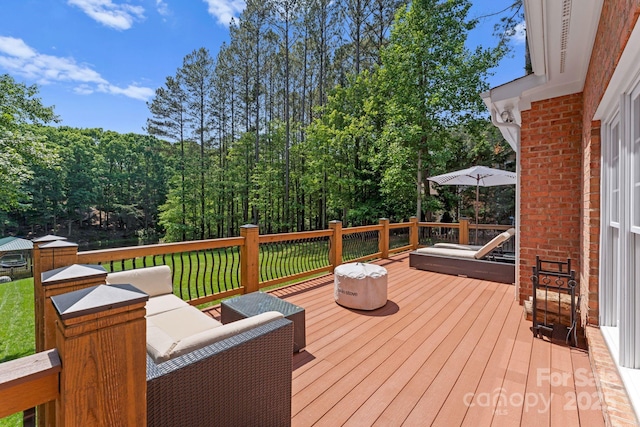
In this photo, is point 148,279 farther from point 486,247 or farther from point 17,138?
point 17,138

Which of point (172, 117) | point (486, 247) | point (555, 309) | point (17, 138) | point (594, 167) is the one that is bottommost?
point (555, 309)

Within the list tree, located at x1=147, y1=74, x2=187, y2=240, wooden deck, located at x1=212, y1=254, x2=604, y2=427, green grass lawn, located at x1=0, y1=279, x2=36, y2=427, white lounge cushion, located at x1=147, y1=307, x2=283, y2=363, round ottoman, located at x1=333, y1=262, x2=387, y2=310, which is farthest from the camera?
tree, located at x1=147, y1=74, x2=187, y2=240

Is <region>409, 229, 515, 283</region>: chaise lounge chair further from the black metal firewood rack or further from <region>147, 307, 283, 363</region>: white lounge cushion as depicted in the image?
<region>147, 307, 283, 363</region>: white lounge cushion

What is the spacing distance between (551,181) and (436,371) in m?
2.90

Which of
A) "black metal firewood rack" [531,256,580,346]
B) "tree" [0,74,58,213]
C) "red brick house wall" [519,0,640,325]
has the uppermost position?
"tree" [0,74,58,213]

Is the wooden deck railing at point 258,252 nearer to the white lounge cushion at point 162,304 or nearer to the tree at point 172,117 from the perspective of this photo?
the white lounge cushion at point 162,304

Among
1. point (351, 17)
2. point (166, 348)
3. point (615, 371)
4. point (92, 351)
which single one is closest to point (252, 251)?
point (166, 348)

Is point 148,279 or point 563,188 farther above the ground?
point 563,188

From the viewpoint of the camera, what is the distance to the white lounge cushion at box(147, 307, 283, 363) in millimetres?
1551

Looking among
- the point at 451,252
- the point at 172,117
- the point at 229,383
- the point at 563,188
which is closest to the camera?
the point at 229,383

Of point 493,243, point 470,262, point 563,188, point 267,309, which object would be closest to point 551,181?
point 563,188

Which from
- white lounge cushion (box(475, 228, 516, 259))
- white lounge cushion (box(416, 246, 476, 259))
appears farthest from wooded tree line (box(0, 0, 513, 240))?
white lounge cushion (box(475, 228, 516, 259))

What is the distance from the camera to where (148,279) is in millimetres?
3055

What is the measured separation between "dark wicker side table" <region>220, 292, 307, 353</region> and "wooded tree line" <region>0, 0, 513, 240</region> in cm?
923
